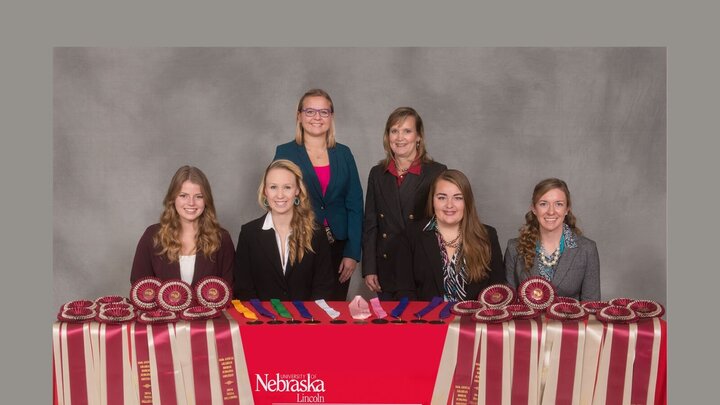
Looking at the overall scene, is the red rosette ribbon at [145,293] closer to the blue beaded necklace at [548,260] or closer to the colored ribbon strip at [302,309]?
the colored ribbon strip at [302,309]

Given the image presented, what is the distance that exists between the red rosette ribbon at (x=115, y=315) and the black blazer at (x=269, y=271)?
0.97 m

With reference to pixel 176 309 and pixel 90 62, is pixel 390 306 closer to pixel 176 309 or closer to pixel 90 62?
pixel 176 309

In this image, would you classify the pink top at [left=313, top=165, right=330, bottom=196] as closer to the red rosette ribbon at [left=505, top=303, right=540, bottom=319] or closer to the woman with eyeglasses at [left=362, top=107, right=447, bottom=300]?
the woman with eyeglasses at [left=362, top=107, right=447, bottom=300]

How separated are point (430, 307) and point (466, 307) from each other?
245 millimetres

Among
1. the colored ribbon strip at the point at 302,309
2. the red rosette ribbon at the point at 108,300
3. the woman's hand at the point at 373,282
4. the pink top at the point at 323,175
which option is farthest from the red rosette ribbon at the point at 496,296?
the red rosette ribbon at the point at 108,300

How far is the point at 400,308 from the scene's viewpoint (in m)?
5.23

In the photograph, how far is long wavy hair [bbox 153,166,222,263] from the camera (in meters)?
5.80

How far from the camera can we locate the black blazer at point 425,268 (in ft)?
18.5

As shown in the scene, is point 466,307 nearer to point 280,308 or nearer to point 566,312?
point 566,312

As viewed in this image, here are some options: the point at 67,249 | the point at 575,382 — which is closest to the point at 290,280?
the point at 575,382

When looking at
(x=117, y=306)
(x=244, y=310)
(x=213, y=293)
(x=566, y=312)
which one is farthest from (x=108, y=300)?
(x=566, y=312)

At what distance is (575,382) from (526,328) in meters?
0.37

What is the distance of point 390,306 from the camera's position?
5.34 meters

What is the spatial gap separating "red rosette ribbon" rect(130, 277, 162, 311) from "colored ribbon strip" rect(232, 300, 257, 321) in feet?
1.37
